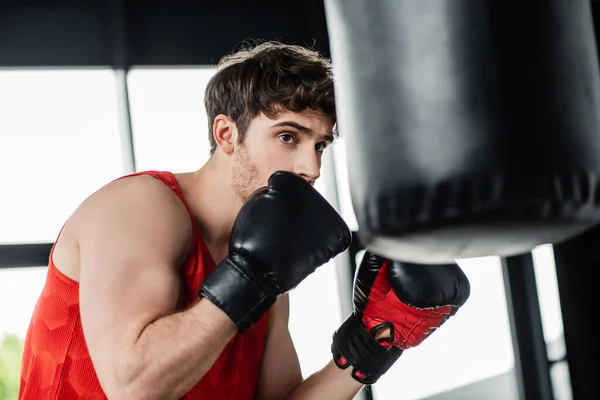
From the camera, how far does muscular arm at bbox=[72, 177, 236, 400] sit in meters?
1.12

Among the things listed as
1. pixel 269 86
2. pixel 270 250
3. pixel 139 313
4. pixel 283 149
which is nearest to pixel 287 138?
pixel 283 149

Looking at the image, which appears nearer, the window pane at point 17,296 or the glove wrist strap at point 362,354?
the glove wrist strap at point 362,354

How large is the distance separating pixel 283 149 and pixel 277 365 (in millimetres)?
528

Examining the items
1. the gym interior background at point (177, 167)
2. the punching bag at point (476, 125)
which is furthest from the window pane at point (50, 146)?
the punching bag at point (476, 125)

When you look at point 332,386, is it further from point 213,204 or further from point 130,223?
point 130,223

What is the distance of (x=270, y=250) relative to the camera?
1154 millimetres

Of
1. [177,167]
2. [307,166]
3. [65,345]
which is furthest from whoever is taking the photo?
[177,167]

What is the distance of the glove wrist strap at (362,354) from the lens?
1.59m

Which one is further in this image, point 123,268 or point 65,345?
point 65,345

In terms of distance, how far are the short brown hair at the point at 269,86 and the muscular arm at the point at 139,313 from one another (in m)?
0.37

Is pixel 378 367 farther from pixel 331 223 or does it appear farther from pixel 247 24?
pixel 247 24

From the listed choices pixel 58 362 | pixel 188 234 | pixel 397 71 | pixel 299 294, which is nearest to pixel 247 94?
pixel 188 234

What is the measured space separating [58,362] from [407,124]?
34.1 inches

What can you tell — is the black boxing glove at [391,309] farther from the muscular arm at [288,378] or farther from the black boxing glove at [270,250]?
the black boxing glove at [270,250]
